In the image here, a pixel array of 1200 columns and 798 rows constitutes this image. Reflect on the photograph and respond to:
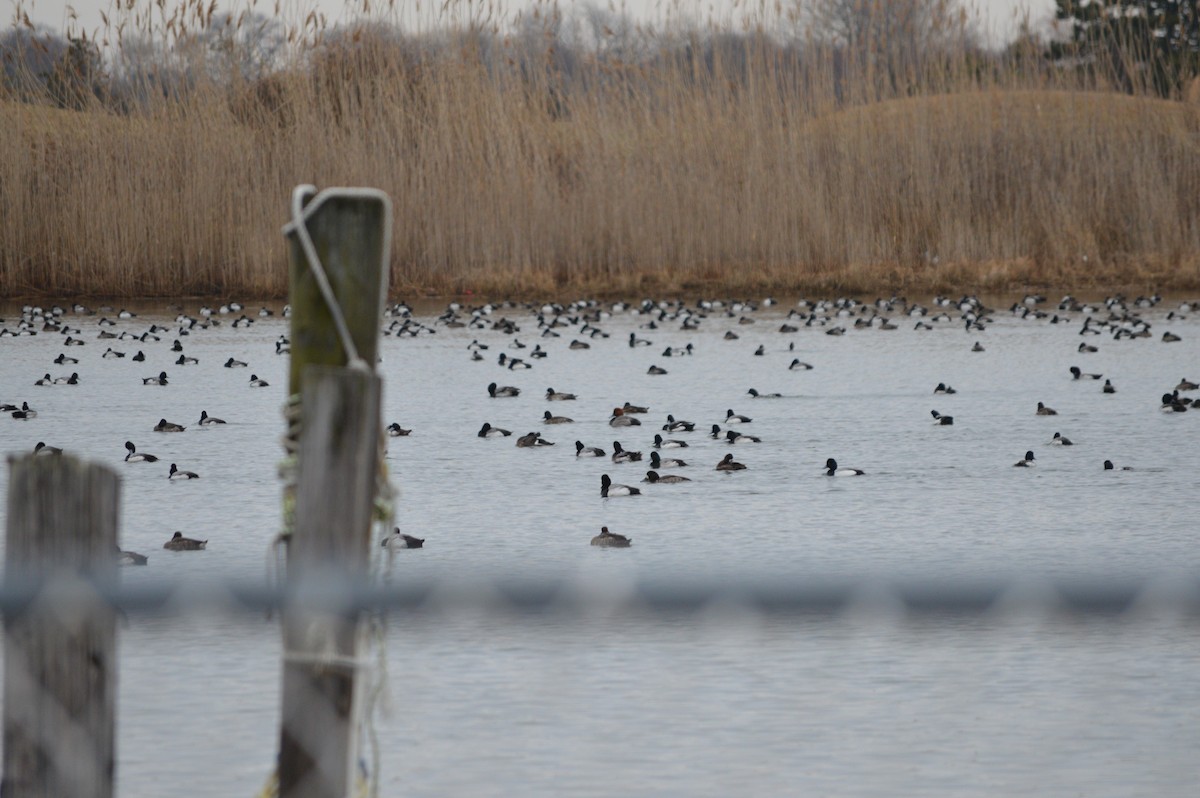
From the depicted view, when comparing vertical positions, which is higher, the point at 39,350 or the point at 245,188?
the point at 245,188

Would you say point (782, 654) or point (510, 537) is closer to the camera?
point (782, 654)

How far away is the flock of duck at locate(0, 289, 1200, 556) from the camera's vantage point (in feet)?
34.9

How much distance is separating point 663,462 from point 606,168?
11.2 m

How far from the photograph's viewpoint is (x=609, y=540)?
7.48m

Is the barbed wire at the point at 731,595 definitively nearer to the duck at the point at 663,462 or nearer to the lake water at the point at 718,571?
the lake water at the point at 718,571

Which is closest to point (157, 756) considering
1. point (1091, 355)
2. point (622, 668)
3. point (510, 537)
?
point (622, 668)

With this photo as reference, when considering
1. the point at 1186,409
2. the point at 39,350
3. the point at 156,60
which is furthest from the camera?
the point at 156,60

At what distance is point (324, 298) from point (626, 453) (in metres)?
7.02

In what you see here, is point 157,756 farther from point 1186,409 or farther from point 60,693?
point 1186,409

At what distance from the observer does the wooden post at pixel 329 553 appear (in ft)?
8.51

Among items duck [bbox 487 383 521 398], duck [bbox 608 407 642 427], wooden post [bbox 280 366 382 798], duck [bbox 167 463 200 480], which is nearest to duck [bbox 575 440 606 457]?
duck [bbox 608 407 642 427]

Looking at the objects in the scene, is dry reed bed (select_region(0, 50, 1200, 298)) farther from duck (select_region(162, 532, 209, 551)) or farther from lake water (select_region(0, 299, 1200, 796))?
duck (select_region(162, 532, 209, 551))

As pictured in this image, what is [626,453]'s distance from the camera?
9.85 metres

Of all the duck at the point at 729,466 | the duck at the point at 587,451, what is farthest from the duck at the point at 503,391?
the duck at the point at 729,466
